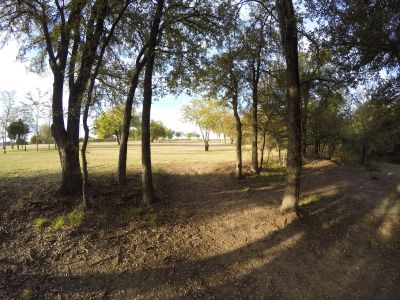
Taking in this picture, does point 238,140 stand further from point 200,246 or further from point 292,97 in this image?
point 200,246

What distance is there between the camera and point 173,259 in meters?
7.45

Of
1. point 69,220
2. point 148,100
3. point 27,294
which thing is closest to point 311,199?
point 148,100

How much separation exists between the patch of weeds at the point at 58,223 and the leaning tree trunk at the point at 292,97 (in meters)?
7.32

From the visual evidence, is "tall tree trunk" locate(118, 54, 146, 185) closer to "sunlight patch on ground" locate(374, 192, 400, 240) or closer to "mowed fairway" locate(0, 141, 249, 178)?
"mowed fairway" locate(0, 141, 249, 178)

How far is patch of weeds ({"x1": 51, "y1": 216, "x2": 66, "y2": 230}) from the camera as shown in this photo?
8742 millimetres

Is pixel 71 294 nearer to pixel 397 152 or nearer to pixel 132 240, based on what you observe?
pixel 132 240

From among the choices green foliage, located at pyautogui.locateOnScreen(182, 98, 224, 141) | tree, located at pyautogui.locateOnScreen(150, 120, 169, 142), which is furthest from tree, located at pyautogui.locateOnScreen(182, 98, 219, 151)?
tree, located at pyautogui.locateOnScreen(150, 120, 169, 142)

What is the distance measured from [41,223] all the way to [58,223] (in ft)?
1.70

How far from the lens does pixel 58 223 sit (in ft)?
29.0

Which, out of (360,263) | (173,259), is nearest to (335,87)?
(360,263)

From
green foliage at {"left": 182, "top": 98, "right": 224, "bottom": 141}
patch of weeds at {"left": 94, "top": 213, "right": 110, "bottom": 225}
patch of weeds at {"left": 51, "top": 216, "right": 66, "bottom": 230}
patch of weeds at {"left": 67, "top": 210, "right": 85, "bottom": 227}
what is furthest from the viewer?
green foliage at {"left": 182, "top": 98, "right": 224, "bottom": 141}

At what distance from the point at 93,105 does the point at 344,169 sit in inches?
581

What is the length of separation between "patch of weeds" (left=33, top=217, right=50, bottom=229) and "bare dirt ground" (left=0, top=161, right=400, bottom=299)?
167 millimetres

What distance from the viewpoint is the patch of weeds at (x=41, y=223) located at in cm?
877
